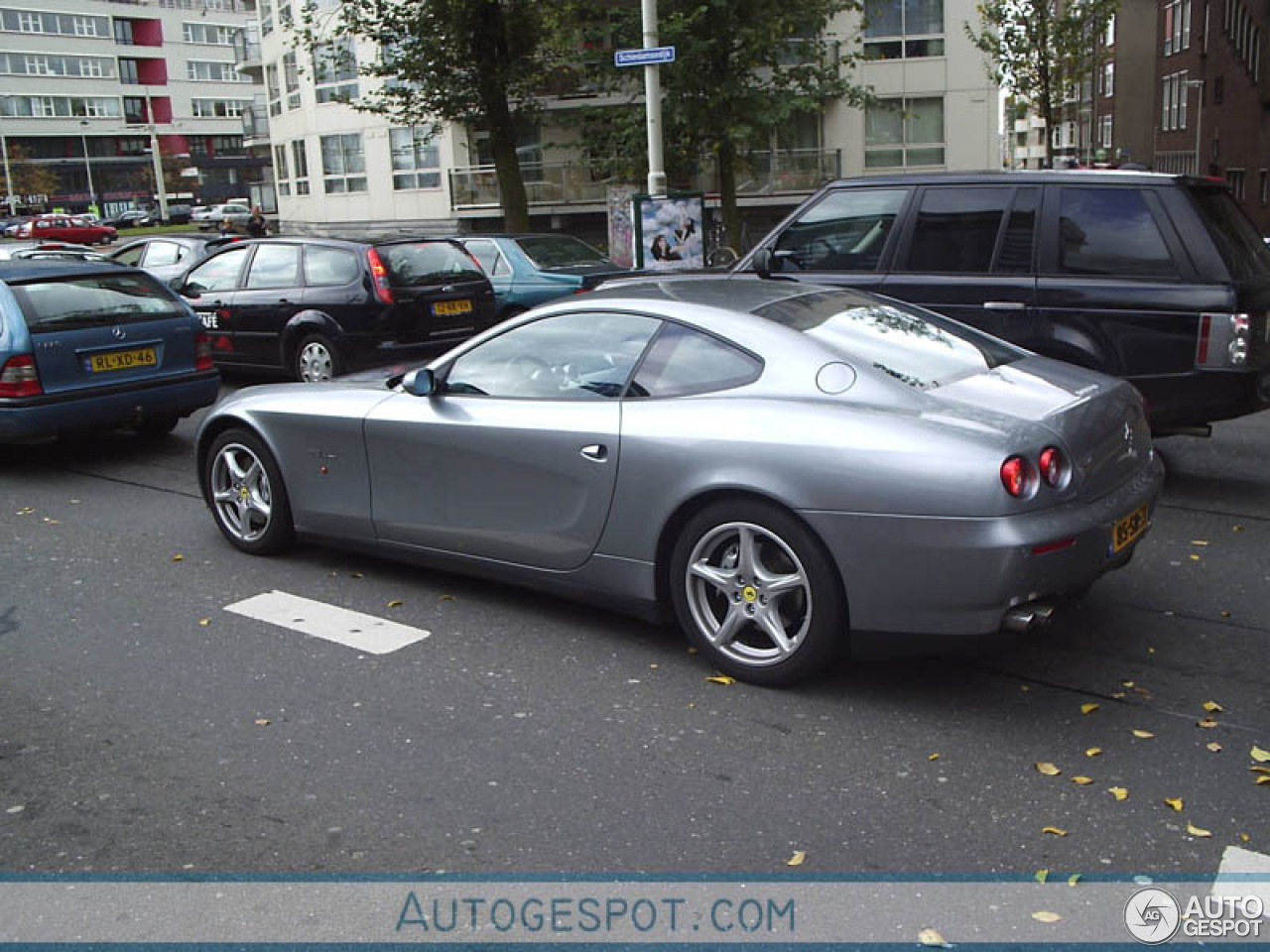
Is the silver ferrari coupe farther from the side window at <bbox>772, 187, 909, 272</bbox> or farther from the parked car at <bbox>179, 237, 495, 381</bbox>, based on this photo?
the parked car at <bbox>179, 237, 495, 381</bbox>

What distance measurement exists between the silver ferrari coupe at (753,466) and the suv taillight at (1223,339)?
Answer: 84.2 inches

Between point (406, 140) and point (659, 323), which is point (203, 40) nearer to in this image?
point (406, 140)

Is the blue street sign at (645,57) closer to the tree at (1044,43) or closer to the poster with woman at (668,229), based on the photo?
the poster with woman at (668,229)

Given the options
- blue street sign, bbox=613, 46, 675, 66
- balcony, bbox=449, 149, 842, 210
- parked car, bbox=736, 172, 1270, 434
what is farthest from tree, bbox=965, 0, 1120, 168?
parked car, bbox=736, 172, 1270, 434

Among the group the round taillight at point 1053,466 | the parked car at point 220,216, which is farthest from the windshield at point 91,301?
the parked car at point 220,216

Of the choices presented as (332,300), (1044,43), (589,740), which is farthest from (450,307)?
(1044,43)

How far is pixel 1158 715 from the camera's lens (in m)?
4.39

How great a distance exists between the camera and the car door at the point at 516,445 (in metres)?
5.16

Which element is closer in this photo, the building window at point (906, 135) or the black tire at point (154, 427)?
the black tire at point (154, 427)

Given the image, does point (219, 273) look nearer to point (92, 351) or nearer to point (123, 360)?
point (123, 360)

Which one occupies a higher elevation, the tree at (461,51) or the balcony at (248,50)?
the balcony at (248,50)

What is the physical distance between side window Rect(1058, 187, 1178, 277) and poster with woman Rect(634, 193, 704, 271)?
8.95 metres

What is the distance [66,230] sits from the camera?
195 feet

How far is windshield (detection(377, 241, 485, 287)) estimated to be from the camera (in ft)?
40.2
